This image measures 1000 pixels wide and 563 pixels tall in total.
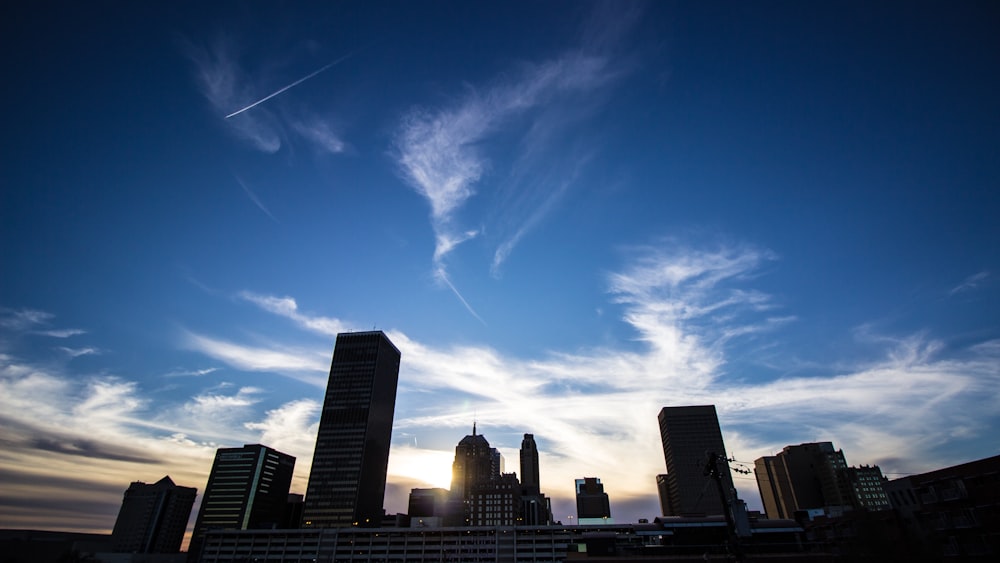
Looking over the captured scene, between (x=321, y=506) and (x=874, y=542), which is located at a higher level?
(x=321, y=506)

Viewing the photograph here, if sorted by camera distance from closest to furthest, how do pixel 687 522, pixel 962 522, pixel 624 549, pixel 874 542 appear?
pixel 962 522 < pixel 874 542 < pixel 624 549 < pixel 687 522

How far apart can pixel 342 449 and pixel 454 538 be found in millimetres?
74062

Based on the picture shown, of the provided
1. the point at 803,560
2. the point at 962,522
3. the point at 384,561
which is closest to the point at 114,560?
the point at 384,561

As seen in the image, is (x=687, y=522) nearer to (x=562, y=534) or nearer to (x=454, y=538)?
(x=562, y=534)

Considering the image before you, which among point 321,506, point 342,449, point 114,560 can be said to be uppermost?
point 342,449

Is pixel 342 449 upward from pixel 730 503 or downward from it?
upward

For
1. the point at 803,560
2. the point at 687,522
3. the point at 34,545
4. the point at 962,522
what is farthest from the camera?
the point at 34,545

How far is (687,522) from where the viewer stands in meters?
66.8

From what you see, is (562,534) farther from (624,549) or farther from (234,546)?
(234,546)

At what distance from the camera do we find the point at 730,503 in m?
27.7

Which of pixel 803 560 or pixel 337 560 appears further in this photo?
pixel 337 560

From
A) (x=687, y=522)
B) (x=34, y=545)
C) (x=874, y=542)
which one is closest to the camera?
(x=874, y=542)

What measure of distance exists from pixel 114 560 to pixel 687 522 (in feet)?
676

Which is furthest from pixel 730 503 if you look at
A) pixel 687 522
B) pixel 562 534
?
pixel 562 534
